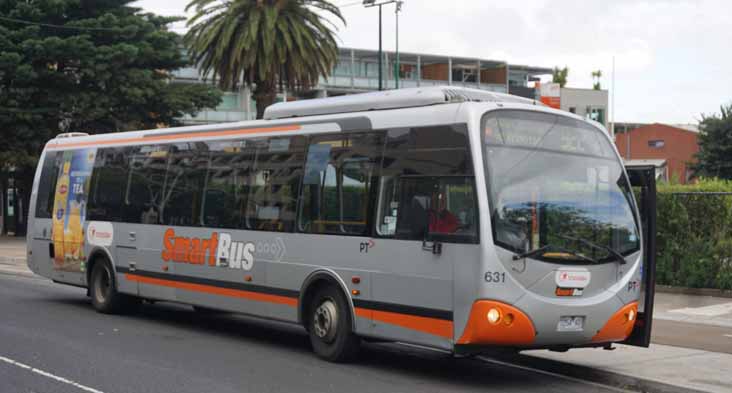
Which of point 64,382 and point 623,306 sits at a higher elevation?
point 623,306

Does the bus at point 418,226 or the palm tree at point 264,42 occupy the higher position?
the palm tree at point 264,42

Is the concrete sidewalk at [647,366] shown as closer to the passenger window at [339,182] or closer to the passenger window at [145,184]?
the passenger window at [339,182]

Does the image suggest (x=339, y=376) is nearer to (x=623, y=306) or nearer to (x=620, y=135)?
(x=623, y=306)

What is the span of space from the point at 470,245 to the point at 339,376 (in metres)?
2.12

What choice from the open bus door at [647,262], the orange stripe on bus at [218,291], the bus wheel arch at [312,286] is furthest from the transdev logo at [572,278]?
the orange stripe on bus at [218,291]

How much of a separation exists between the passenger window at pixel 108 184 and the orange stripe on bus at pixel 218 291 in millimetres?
1308

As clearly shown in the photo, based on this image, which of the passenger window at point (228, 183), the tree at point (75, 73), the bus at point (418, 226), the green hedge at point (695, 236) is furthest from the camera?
the tree at point (75, 73)

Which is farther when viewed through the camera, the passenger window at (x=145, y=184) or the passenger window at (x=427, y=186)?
the passenger window at (x=145, y=184)

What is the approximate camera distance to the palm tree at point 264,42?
108 ft

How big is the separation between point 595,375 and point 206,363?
14.4ft

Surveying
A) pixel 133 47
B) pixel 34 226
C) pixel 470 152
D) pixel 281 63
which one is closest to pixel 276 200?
pixel 470 152

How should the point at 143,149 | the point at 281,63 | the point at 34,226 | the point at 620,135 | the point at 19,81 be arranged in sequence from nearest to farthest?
the point at 143,149 < the point at 34,226 < the point at 281,63 < the point at 19,81 < the point at 620,135

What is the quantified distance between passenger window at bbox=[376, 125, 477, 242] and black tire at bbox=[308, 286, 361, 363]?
44.8 inches

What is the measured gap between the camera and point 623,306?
410 inches
